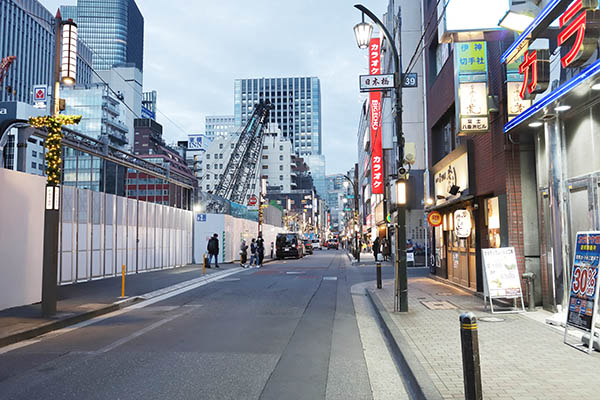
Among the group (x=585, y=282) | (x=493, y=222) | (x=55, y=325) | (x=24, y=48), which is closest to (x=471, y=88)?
(x=493, y=222)

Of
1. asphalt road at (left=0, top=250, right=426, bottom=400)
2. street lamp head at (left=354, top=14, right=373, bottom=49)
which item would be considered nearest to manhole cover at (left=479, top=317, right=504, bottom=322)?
asphalt road at (left=0, top=250, right=426, bottom=400)

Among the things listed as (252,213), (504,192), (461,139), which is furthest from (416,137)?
(504,192)

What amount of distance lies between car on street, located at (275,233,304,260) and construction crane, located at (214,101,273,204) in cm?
1696

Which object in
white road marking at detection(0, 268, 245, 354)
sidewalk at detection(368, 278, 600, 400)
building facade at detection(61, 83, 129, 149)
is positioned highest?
building facade at detection(61, 83, 129, 149)

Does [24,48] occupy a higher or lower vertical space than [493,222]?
higher

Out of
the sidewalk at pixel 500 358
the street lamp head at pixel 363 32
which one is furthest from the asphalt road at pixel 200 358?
the street lamp head at pixel 363 32

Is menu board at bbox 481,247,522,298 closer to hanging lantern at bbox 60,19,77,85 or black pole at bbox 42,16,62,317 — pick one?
black pole at bbox 42,16,62,317

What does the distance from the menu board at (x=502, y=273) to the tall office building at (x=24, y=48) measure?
108044 millimetres

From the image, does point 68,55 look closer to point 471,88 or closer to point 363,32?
point 363,32

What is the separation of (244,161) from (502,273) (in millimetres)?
56441

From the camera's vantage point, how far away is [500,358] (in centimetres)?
684

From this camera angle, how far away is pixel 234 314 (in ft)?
39.3

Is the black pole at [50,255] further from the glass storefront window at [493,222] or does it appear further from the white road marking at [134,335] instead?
the glass storefront window at [493,222]

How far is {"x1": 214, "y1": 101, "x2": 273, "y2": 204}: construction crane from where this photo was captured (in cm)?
6375
